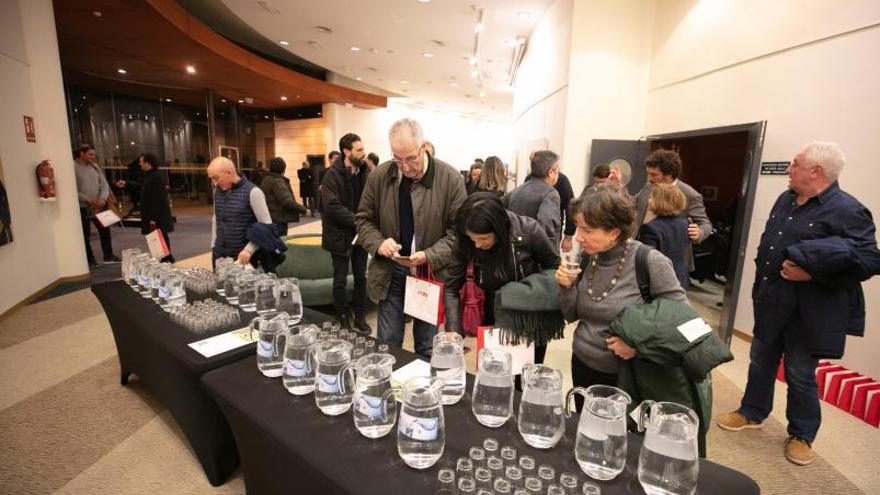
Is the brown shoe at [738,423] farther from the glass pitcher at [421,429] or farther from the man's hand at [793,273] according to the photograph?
the glass pitcher at [421,429]

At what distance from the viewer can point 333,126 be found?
14078mm

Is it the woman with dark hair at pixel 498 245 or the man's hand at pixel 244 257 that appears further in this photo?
the man's hand at pixel 244 257

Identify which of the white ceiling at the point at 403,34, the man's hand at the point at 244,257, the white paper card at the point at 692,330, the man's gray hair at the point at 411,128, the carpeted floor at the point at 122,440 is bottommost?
the carpeted floor at the point at 122,440

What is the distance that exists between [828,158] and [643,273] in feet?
4.34

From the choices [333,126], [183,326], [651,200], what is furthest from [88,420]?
[333,126]

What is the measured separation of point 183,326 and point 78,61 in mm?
10015

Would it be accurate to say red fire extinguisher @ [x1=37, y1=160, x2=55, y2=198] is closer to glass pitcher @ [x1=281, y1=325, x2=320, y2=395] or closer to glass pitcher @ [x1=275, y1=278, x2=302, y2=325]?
glass pitcher @ [x1=275, y1=278, x2=302, y2=325]

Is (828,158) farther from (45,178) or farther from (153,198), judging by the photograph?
(45,178)

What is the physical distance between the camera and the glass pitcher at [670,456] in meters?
0.87

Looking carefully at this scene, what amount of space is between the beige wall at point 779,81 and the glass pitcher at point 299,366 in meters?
3.56

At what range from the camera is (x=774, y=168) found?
355 centimetres

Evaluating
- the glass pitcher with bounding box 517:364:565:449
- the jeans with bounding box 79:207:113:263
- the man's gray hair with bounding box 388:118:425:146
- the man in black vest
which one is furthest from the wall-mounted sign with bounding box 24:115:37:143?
the glass pitcher with bounding box 517:364:565:449

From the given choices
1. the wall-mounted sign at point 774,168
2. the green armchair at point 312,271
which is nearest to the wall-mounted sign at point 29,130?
the green armchair at point 312,271

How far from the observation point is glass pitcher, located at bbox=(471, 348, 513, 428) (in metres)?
1.16
